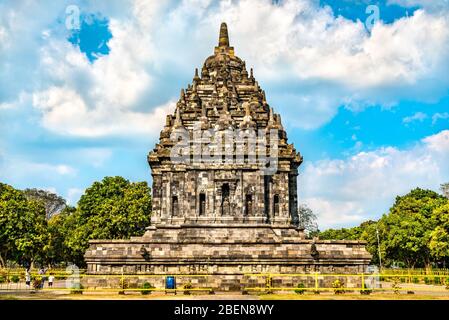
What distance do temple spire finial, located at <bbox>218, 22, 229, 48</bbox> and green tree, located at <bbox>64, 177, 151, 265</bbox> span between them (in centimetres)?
2268

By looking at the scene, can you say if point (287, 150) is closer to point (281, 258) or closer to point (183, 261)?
point (281, 258)

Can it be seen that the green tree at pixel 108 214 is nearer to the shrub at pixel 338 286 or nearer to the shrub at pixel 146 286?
the shrub at pixel 146 286

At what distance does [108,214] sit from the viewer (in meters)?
59.5

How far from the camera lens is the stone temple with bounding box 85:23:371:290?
106 feet

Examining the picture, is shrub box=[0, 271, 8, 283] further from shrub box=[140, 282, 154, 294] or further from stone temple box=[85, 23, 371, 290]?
shrub box=[140, 282, 154, 294]

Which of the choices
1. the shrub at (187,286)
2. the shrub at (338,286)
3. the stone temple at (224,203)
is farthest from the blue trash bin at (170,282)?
the shrub at (338,286)

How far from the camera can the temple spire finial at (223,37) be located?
50.7m

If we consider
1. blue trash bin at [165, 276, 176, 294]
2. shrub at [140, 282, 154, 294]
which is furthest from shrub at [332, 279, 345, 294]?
shrub at [140, 282, 154, 294]

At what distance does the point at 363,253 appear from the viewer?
3297 cm

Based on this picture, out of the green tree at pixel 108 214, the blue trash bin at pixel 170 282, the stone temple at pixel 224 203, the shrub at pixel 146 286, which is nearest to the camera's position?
the shrub at pixel 146 286

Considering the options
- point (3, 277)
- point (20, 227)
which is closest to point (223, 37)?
point (20, 227)

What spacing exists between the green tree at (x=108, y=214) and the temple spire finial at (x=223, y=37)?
2268 centimetres

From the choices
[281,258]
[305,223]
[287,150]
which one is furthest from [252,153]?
[305,223]
